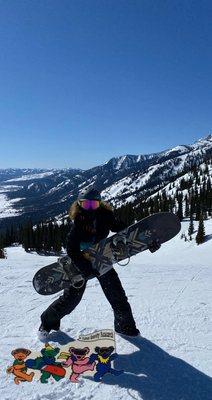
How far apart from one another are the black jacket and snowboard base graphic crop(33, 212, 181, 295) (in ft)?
0.92

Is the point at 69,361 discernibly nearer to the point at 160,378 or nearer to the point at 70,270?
the point at 160,378

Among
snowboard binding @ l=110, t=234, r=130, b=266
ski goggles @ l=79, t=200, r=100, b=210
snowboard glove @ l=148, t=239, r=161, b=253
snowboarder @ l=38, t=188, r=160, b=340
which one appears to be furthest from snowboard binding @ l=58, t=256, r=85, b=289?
snowboard glove @ l=148, t=239, r=161, b=253

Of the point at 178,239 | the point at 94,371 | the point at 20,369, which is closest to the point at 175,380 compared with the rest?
the point at 94,371

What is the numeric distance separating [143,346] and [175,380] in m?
1.19

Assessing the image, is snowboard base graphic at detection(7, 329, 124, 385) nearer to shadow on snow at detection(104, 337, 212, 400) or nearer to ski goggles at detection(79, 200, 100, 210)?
shadow on snow at detection(104, 337, 212, 400)

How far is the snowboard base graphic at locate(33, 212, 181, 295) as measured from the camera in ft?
22.2

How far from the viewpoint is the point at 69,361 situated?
18.2ft

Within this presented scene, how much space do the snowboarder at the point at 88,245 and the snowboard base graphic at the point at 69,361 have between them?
45 centimetres

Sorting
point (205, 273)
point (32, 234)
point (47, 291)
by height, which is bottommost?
point (32, 234)

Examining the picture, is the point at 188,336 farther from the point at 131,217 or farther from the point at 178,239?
A: the point at 131,217

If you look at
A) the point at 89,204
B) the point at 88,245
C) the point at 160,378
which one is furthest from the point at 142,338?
the point at 89,204

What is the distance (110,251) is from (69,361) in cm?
208

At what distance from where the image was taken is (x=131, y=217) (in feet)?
388

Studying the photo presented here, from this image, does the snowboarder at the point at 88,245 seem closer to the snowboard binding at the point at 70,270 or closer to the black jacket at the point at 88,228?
the black jacket at the point at 88,228
